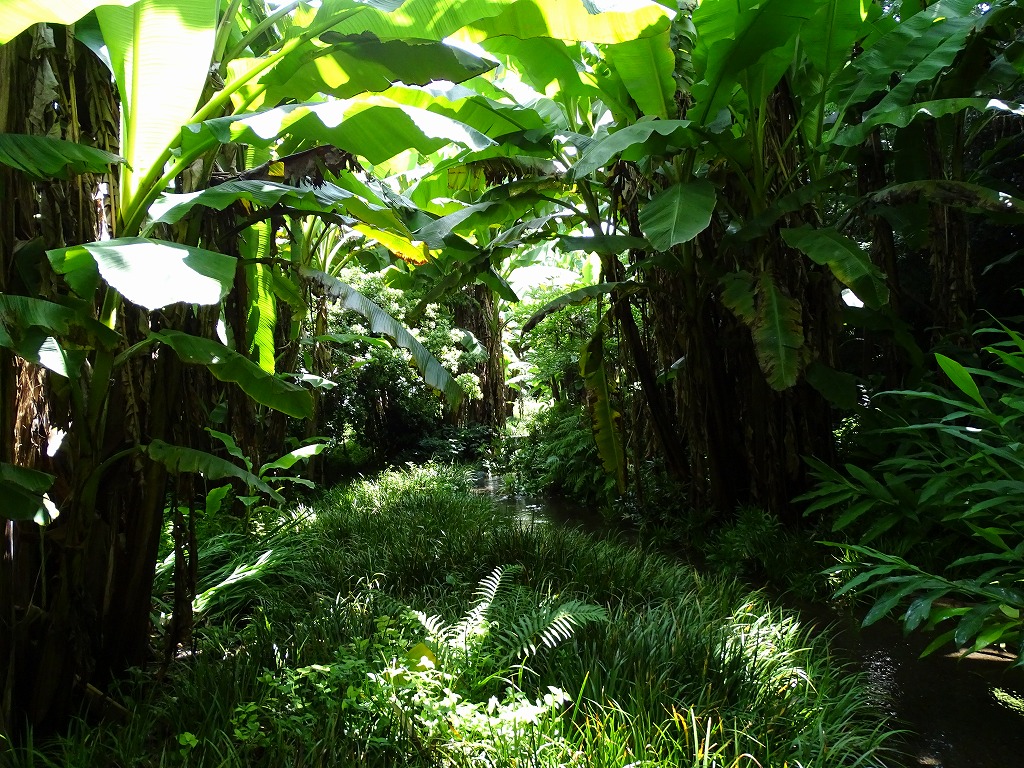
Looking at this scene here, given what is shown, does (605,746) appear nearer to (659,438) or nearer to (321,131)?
(321,131)

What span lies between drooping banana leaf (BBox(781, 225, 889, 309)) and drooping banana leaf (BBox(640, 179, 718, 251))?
742 millimetres

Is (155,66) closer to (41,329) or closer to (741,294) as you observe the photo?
(41,329)

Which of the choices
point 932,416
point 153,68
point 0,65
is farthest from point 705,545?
point 0,65

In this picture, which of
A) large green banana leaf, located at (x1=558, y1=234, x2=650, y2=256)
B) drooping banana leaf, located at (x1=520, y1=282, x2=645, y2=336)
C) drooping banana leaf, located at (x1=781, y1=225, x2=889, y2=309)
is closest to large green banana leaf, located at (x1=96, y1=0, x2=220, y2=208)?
large green banana leaf, located at (x1=558, y1=234, x2=650, y2=256)

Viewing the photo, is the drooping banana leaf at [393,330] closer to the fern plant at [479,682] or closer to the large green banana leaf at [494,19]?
the fern plant at [479,682]

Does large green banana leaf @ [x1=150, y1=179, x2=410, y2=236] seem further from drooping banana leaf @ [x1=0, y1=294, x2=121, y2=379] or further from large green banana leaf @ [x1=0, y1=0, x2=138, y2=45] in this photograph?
large green banana leaf @ [x1=0, y1=0, x2=138, y2=45]

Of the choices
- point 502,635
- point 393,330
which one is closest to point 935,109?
point 393,330

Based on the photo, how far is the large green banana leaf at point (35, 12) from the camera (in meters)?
2.03

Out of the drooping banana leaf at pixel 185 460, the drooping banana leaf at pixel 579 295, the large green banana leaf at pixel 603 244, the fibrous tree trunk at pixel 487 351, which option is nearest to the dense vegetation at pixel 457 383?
the drooping banana leaf at pixel 185 460

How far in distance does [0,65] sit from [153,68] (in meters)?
0.58

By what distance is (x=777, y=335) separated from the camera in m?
4.49

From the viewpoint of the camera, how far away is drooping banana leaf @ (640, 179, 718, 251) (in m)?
3.98

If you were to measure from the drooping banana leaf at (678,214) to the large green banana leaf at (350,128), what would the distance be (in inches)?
62.6

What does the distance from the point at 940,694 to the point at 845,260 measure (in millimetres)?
2584
